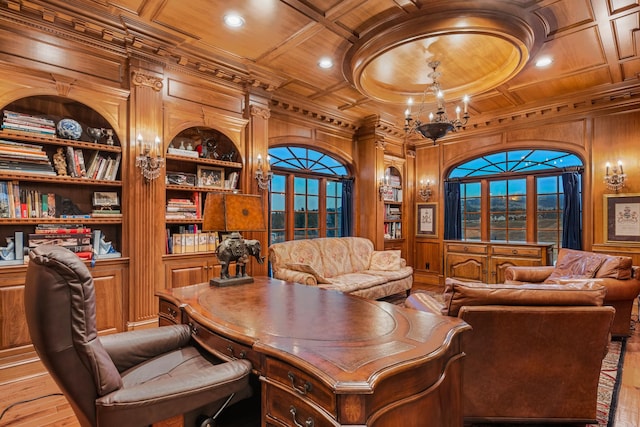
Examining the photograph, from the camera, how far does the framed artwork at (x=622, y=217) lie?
446 cm

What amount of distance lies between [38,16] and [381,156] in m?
4.83

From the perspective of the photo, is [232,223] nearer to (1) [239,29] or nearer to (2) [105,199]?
(2) [105,199]

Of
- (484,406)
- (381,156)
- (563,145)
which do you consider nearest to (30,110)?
(484,406)

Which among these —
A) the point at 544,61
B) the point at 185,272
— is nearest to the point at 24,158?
the point at 185,272

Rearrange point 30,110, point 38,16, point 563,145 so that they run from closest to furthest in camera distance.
Result: point 38,16
point 30,110
point 563,145

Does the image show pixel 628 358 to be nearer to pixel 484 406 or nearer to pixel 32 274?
pixel 484 406

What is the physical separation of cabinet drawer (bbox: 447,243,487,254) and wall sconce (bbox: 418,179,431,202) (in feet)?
3.81

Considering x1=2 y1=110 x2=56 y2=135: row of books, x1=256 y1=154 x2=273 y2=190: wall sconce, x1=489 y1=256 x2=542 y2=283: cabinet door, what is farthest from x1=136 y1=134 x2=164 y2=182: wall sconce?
x1=489 y1=256 x2=542 y2=283: cabinet door

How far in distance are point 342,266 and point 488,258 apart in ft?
8.36

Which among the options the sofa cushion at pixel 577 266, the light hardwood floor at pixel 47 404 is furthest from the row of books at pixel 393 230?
the light hardwood floor at pixel 47 404

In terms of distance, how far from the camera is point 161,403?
116cm

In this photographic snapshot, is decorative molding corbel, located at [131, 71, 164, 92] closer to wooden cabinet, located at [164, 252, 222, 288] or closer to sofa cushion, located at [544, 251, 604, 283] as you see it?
wooden cabinet, located at [164, 252, 222, 288]

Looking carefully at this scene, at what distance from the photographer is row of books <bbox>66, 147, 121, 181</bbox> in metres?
2.96

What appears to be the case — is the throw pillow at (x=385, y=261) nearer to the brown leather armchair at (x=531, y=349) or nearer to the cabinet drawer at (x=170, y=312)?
the brown leather armchair at (x=531, y=349)
